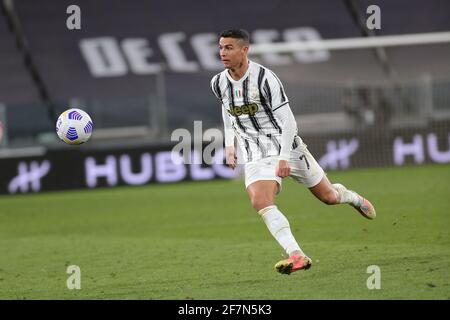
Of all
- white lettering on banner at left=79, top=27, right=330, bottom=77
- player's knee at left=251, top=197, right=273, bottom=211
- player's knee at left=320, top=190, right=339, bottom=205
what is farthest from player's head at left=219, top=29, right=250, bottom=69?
white lettering on banner at left=79, top=27, right=330, bottom=77

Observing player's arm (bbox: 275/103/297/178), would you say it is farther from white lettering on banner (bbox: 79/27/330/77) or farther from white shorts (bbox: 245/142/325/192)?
white lettering on banner (bbox: 79/27/330/77)

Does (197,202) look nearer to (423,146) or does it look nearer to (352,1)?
(423,146)

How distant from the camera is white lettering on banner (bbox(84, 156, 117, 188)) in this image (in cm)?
1803

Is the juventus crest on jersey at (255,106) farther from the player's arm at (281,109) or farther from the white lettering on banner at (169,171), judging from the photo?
the white lettering on banner at (169,171)

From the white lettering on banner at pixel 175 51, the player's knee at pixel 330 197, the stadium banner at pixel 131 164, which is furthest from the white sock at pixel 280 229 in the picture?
the white lettering on banner at pixel 175 51

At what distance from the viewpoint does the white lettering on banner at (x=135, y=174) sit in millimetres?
18000

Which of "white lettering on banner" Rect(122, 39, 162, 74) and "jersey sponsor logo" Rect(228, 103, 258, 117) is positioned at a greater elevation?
"white lettering on banner" Rect(122, 39, 162, 74)

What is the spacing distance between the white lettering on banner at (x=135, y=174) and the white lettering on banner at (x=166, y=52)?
576cm

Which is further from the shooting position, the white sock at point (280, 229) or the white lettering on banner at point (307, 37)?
the white lettering on banner at point (307, 37)

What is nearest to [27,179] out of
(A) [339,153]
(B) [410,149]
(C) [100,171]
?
(C) [100,171]

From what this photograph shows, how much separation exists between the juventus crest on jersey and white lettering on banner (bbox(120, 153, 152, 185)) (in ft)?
33.9

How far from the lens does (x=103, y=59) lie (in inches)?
930

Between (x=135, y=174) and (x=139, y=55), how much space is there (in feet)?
20.5
